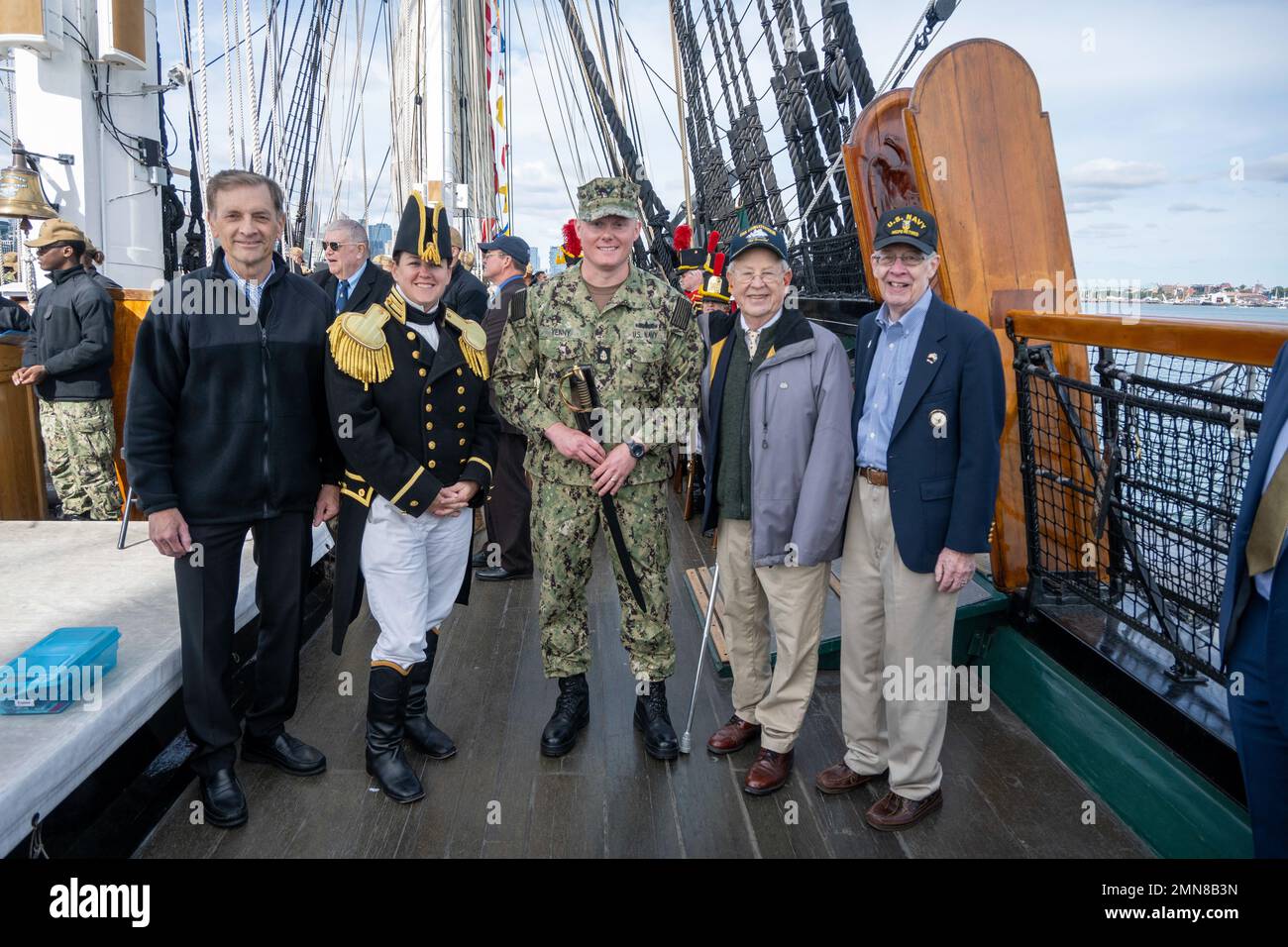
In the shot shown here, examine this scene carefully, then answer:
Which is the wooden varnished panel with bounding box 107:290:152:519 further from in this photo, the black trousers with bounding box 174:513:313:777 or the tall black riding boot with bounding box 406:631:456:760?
the tall black riding boot with bounding box 406:631:456:760

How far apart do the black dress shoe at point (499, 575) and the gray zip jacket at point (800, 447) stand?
2282 millimetres

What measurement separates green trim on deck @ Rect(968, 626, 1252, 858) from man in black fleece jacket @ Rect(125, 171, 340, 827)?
2.26 m

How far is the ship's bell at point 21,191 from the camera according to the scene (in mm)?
5121

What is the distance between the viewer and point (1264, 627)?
1495mm

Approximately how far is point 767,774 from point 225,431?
1.77 meters

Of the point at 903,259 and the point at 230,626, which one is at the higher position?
the point at 903,259

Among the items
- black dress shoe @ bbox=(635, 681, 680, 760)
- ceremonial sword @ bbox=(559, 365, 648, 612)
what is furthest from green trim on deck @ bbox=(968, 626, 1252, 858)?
ceremonial sword @ bbox=(559, 365, 648, 612)

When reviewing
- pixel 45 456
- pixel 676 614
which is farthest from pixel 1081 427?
pixel 45 456

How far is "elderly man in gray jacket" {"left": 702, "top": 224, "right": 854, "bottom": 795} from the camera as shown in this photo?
7.74 feet

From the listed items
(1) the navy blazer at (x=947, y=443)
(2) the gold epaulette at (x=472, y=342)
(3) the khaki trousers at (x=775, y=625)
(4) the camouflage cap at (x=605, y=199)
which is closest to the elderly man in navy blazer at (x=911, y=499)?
(1) the navy blazer at (x=947, y=443)

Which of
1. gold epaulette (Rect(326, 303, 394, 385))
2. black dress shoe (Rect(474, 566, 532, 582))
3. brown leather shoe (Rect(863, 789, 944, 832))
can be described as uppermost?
gold epaulette (Rect(326, 303, 394, 385))

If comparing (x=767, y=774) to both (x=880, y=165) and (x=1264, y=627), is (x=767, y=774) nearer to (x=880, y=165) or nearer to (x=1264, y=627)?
(x=1264, y=627)

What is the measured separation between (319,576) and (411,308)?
6.94 feet

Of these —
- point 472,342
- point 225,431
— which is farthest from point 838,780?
point 225,431
